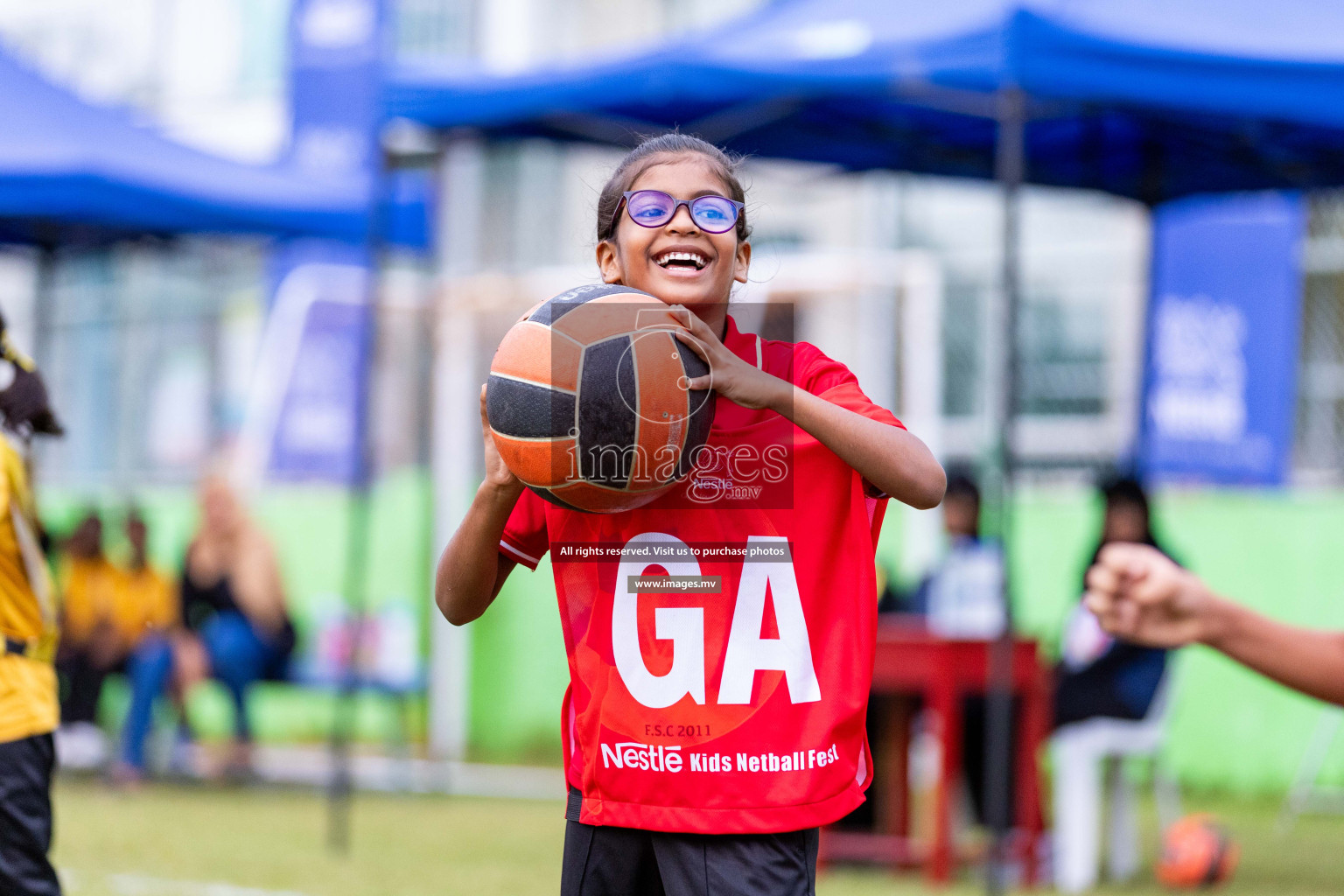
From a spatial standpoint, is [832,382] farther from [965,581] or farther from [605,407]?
[965,581]

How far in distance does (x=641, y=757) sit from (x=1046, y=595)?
7.45 meters

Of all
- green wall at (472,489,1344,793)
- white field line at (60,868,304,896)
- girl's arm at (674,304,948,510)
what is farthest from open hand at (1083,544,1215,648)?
green wall at (472,489,1344,793)

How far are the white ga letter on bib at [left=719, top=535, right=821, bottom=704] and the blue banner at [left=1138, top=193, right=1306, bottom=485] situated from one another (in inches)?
269

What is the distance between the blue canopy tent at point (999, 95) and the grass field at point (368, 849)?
1.85m

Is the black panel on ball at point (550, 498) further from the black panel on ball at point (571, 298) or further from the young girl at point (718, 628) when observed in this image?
the black panel on ball at point (571, 298)

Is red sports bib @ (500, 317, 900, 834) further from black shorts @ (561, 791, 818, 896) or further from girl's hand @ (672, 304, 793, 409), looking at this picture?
girl's hand @ (672, 304, 793, 409)

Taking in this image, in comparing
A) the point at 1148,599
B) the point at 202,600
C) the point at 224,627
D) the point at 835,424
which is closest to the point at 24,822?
the point at 835,424

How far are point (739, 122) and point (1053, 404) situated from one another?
4696 millimetres

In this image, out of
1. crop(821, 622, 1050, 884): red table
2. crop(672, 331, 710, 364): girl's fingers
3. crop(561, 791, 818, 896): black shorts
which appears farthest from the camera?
crop(821, 622, 1050, 884): red table

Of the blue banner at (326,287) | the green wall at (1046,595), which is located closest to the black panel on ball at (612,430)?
the green wall at (1046,595)

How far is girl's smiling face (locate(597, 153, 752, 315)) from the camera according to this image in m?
2.53

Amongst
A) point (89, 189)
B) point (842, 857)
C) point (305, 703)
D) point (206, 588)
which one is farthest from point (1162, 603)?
point (305, 703)

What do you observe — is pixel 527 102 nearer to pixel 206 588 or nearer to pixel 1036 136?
pixel 1036 136

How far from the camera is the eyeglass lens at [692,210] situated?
2.52 metres
